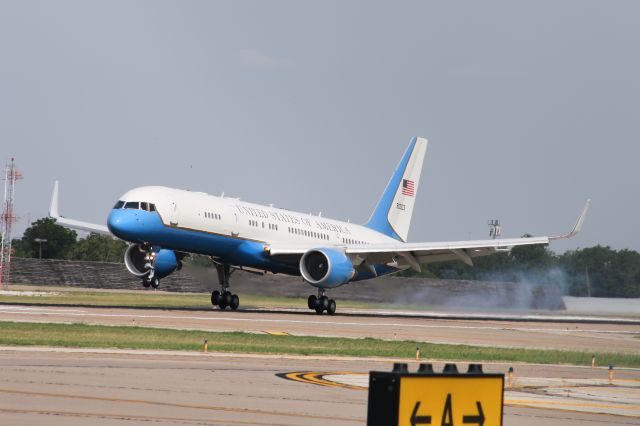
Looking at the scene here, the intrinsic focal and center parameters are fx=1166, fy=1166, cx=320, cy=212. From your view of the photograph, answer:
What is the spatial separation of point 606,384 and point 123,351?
10803 millimetres

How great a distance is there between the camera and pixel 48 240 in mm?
109375

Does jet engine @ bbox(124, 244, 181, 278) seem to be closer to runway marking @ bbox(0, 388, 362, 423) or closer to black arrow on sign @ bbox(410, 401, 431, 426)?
runway marking @ bbox(0, 388, 362, 423)

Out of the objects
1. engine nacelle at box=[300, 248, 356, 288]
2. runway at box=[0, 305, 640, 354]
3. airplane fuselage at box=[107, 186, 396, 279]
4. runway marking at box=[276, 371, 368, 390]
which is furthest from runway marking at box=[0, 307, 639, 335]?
runway marking at box=[276, 371, 368, 390]

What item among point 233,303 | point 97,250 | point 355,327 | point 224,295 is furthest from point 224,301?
point 97,250

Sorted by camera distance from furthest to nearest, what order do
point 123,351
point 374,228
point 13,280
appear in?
1. point 13,280
2. point 374,228
3. point 123,351

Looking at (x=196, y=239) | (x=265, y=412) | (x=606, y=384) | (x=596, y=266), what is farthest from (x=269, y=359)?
(x=596, y=266)

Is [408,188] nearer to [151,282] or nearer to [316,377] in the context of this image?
[151,282]

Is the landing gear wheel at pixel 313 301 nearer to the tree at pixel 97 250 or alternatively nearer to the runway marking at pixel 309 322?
the runway marking at pixel 309 322

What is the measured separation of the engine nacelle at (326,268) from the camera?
50.2m

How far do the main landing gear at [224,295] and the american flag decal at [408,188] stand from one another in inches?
622

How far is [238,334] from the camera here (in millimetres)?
34625

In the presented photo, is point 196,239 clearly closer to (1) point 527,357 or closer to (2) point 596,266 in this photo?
(1) point 527,357

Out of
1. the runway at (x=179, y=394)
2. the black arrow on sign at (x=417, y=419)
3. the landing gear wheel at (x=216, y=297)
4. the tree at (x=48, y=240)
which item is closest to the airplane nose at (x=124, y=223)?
the landing gear wheel at (x=216, y=297)

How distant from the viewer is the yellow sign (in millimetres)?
6867
